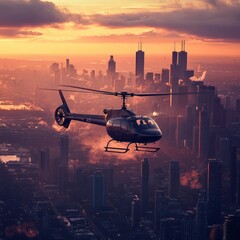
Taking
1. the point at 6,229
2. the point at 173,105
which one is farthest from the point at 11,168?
the point at 173,105

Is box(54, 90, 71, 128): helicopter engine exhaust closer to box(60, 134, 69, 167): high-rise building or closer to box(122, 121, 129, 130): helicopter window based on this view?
box(122, 121, 129, 130): helicopter window

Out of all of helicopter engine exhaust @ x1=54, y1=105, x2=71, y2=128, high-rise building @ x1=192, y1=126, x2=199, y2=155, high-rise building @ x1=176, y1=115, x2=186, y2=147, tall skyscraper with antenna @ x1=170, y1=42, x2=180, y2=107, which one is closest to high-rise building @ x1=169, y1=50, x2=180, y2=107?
tall skyscraper with antenna @ x1=170, y1=42, x2=180, y2=107

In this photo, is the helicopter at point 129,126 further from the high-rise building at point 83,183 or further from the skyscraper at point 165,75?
the skyscraper at point 165,75

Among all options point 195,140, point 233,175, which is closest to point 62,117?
point 233,175

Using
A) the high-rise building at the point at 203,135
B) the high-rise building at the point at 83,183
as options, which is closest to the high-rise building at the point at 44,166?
the high-rise building at the point at 83,183

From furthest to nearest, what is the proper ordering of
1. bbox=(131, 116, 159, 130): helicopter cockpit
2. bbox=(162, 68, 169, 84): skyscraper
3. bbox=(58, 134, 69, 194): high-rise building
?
bbox=(162, 68, 169, 84): skyscraper → bbox=(58, 134, 69, 194): high-rise building → bbox=(131, 116, 159, 130): helicopter cockpit

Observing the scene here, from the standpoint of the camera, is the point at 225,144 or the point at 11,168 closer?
the point at 11,168

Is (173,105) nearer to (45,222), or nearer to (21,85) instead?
(21,85)
